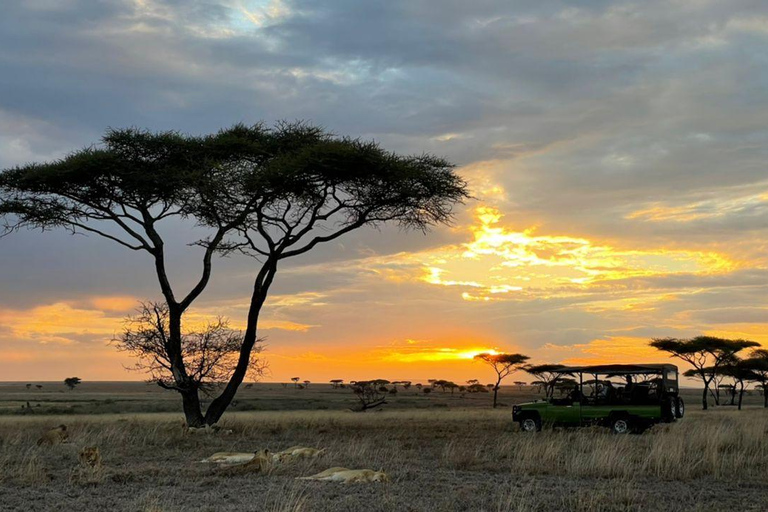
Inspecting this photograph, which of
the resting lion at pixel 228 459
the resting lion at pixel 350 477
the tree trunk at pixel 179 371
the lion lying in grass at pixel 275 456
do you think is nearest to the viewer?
the resting lion at pixel 350 477

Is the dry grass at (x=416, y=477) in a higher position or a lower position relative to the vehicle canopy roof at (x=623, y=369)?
lower

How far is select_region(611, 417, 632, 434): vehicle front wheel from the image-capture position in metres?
25.4

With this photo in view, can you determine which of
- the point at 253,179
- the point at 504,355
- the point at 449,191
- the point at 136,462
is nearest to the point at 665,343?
the point at 504,355

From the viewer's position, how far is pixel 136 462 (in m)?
16.1

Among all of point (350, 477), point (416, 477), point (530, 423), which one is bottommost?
point (530, 423)

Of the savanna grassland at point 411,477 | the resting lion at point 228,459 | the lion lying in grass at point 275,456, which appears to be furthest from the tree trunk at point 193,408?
the resting lion at point 228,459

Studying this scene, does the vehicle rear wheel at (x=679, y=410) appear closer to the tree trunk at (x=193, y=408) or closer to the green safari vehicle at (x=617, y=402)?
the green safari vehicle at (x=617, y=402)

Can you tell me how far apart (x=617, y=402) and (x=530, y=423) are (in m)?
3.06

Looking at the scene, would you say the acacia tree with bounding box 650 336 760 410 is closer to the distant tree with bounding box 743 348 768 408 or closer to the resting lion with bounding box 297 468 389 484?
the distant tree with bounding box 743 348 768 408

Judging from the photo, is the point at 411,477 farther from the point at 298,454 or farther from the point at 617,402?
the point at 617,402

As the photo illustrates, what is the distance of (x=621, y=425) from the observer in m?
25.5

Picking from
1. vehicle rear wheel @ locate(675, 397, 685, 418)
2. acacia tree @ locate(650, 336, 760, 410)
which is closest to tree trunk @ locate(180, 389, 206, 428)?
→ vehicle rear wheel @ locate(675, 397, 685, 418)

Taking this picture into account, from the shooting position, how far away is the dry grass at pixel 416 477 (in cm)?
1070

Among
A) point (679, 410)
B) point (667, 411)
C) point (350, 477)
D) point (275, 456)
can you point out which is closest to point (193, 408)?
point (275, 456)
